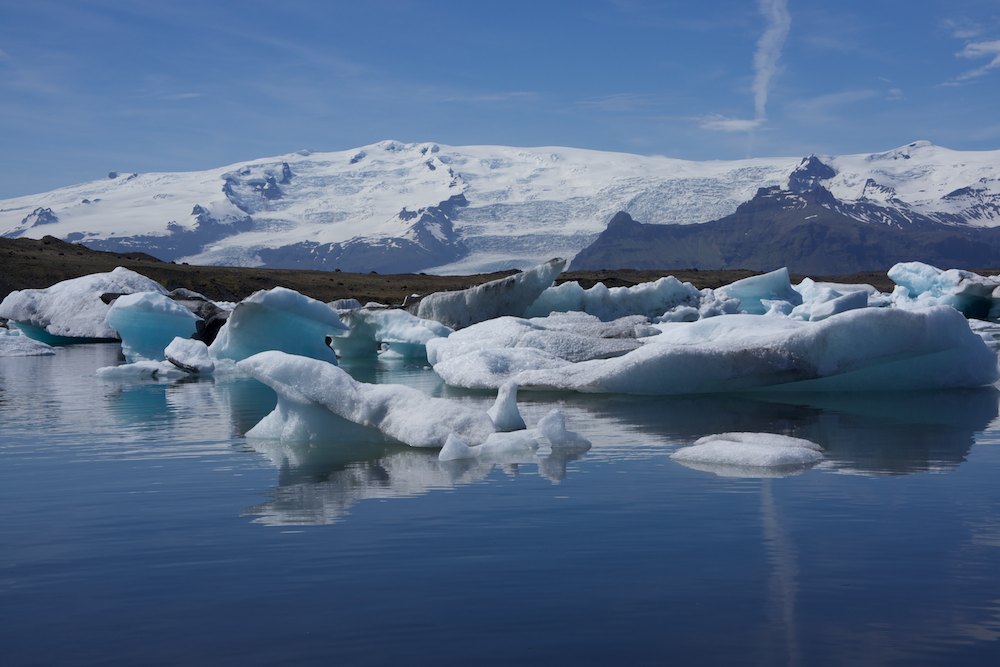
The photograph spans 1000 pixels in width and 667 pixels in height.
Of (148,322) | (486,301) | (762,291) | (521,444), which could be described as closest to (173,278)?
(762,291)

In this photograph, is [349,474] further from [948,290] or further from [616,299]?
[948,290]

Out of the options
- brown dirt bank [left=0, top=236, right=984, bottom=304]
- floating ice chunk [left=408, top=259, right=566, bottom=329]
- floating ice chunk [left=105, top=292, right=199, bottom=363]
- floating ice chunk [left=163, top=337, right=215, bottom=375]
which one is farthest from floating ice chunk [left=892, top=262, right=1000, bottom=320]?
floating ice chunk [left=163, top=337, right=215, bottom=375]

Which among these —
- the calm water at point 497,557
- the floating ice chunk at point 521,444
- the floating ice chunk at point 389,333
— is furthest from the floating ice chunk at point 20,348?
the floating ice chunk at point 521,444

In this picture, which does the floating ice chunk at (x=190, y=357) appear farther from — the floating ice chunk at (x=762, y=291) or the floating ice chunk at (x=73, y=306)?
the floating ice chunk at (x=762, y=291)

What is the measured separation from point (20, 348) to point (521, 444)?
20.5 meters

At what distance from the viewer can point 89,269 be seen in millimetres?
51875

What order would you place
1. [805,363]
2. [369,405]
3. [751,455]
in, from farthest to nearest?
1. [805,363]
2. [369,405]
3. [751,455]

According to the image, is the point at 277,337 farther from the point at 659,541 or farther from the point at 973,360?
the point at 659,541

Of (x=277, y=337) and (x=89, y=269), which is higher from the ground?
(x=89, y=269)

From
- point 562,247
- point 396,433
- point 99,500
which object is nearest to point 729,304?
point 396,433

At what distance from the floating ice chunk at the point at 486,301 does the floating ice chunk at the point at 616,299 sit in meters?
1.68

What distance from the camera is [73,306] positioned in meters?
30.5

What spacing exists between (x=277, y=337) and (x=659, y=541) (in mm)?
14061

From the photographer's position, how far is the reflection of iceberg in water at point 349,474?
21.7 feet
